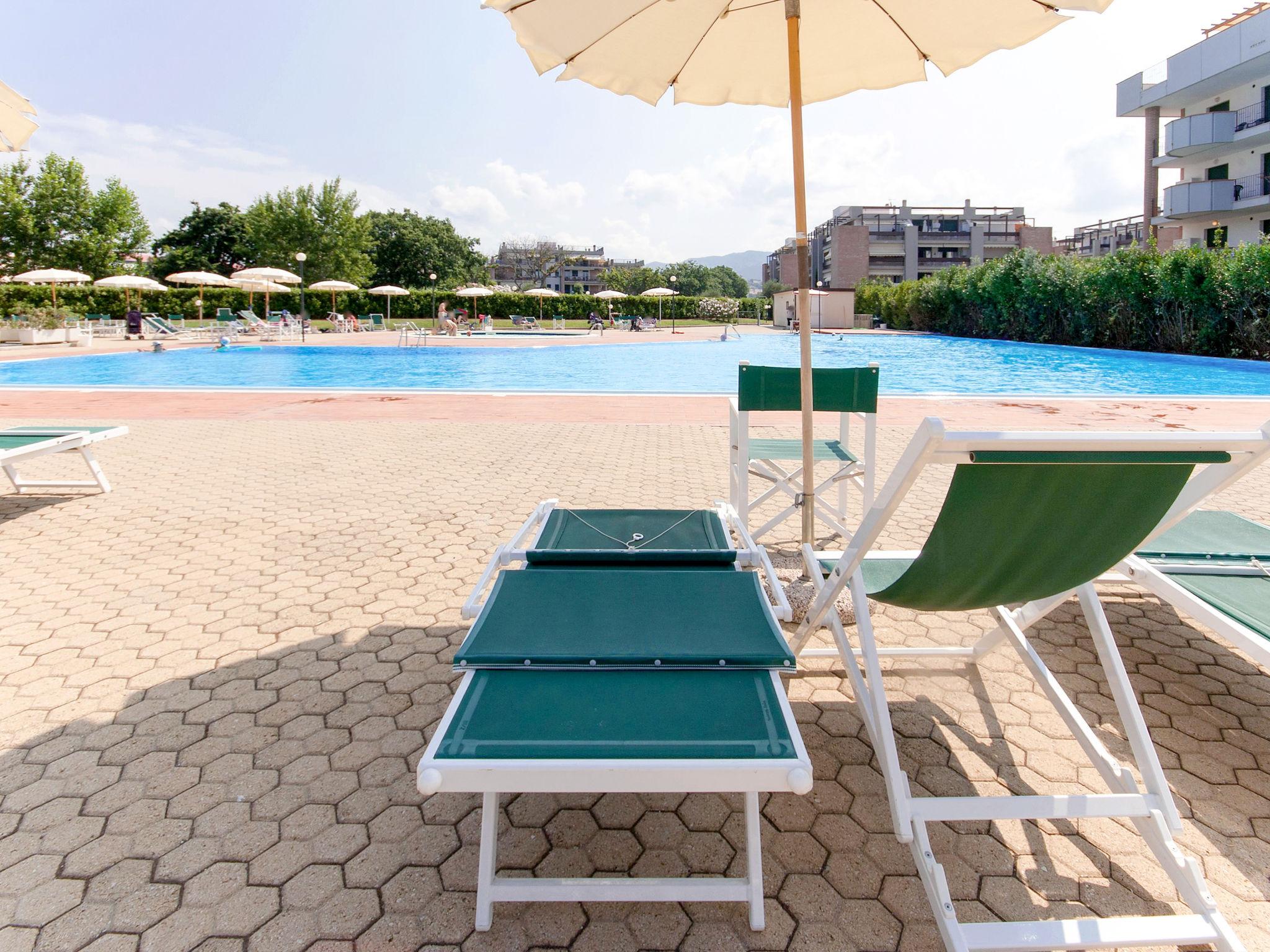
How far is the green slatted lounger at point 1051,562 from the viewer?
1527 mm

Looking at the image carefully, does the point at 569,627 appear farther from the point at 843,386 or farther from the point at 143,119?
the point at 143,119

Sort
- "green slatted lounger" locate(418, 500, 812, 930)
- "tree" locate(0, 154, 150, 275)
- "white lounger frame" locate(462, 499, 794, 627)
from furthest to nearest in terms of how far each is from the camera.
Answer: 1. "tree" locate(0, 154, 150, 275)
2. "white lounger frame" locate(462, 499, 794, 627)
3. "green slatted lounger" locate(418, 500, 812, 930)

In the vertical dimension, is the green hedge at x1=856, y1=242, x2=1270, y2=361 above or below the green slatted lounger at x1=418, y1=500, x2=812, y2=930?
above

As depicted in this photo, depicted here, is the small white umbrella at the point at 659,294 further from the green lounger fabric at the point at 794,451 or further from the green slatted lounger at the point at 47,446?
the green lounger fabric at the point at 794,451

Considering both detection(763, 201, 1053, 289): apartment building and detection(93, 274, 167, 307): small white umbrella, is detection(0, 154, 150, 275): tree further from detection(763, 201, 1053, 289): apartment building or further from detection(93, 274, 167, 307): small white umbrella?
detection(763, 201, 1053, 289): apartment building

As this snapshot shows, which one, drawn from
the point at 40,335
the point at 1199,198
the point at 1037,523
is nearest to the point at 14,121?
the point at 1037,523

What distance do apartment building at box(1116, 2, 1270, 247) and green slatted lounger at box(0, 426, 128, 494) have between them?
31316 millimetres

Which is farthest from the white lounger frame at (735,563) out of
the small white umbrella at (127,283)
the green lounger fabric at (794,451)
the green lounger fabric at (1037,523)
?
the small white umbrella at (127,283)

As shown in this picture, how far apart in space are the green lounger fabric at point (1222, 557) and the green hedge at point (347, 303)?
38.3 metres

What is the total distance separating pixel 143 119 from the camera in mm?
43812

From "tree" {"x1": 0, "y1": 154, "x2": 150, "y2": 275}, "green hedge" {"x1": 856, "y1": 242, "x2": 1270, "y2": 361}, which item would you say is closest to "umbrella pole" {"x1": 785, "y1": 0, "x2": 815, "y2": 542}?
"green hedge" {"x1": 856, "y1": 242, "x2": 1270, "y2": 361}

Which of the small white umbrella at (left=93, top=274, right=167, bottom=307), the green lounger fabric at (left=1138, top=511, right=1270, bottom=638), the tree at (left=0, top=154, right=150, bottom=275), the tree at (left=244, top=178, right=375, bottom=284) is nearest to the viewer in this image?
the green lounger fabric at (left=1138, top=511, right=1270, bottom=638)

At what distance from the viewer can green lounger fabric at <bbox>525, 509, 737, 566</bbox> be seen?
8.58 ft

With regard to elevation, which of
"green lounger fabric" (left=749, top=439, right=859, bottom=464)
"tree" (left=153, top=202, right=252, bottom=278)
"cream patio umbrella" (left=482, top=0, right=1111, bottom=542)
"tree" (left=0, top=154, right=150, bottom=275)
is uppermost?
"tree" (left=153, top=202, right=252, bottom=278)
